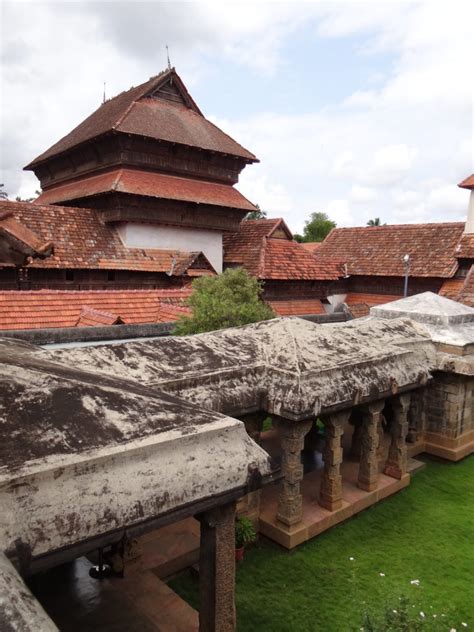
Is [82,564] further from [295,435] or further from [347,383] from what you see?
[347,383]

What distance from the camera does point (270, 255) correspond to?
20.6 m

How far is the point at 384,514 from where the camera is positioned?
805 cm

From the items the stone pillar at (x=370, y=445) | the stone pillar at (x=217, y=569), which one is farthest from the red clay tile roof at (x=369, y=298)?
the stone pillar at (x=217, y=569)

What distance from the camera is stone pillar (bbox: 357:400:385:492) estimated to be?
7832mm

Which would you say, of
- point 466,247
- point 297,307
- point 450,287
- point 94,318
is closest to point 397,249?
point 466,247

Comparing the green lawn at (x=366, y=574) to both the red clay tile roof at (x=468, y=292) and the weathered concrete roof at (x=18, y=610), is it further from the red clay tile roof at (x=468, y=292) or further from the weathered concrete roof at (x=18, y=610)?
the red clay tile roof at (x=468, y=292)

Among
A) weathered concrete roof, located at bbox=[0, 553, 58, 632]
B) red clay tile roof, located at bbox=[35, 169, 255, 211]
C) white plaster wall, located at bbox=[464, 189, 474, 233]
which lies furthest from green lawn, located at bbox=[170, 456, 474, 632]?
white plaster wall, located at bbox=[464, 189, 474, 233]

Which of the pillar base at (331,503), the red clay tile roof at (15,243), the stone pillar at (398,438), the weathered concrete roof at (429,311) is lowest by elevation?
the pillar base at (331,503)

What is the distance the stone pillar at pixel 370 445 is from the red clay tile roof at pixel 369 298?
18.1 metres

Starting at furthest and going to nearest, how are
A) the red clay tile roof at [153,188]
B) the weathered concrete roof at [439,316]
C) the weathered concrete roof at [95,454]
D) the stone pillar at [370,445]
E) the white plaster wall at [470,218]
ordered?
the white plaster wall at [470,218]
the red clay tile roof at [153,188]
the weathered concrete roof at [439,316]
the stone pillar at [370,445]
the weathered concrete roof at [95,454]

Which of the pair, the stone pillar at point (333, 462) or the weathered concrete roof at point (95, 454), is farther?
the stone pillar at point (333, 462)

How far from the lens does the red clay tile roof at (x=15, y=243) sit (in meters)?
3.04

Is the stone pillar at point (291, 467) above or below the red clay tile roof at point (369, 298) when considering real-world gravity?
below

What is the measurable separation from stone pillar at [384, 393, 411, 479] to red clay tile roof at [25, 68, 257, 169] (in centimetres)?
1436
